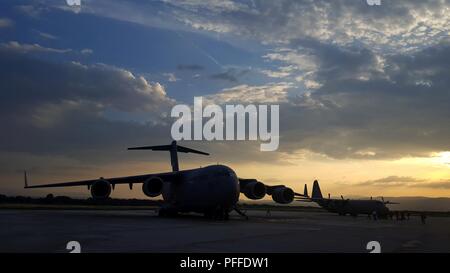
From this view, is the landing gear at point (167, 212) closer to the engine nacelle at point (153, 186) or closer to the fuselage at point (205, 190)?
the fuselage at point (205, 190)

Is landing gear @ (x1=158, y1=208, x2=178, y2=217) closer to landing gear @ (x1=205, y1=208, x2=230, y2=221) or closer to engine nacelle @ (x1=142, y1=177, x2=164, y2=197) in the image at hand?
engine nacelle @ (x1=142, y1=177, x2=164, y2=197)

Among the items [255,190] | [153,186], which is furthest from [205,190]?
[255,190]

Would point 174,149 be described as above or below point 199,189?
above

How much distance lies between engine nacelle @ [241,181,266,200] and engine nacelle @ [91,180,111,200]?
1029 centimetres

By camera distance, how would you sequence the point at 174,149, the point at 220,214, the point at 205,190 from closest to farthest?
the point at 205,190, the point at 220,214, the point at 174,149

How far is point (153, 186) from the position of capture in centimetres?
3172

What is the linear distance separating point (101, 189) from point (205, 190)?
Answer: 8.68m

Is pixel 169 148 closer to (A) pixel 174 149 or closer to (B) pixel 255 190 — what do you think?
(A) pixel 174 149

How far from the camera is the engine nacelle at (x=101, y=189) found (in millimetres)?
32656

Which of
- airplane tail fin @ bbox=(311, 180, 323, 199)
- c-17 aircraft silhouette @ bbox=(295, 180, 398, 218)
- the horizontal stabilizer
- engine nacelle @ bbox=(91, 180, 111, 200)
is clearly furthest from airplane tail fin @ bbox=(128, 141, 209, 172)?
airplane tail fin @ bbox=(311, 180, 323, 199)

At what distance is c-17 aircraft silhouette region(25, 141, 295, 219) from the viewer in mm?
28281
